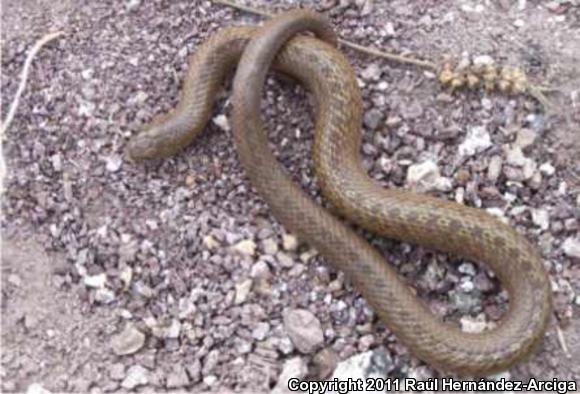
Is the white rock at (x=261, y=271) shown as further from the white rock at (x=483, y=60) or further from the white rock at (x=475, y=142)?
the white rock at (x=483, y=60)

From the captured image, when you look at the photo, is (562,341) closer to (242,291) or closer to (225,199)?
(242,291)

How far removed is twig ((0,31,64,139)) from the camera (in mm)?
6484

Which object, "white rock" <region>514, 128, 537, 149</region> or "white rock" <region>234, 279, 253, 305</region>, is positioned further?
"white rock" <region>514, 128, 537, 149</region>

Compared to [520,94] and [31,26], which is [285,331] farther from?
[31,26]

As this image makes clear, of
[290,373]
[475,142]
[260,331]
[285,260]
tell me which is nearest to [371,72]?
[475,142]

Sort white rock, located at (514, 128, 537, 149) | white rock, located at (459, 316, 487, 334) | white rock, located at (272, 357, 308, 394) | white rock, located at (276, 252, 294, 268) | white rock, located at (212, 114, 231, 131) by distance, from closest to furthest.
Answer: white rock, located at (272, 357, 308, 394), white rock, located at (459, 316, 487, 334), white rock, located at (276, 252, 294, 268), white rock, located at (514, 128, 537, 149), white rock, located at (212, 114, 231, 131)

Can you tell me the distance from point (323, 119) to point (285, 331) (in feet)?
4.18

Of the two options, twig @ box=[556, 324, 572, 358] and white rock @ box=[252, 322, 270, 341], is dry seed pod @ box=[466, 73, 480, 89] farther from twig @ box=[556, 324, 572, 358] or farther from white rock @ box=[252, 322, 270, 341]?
white rock @ box=[252, 322, 270, 341]

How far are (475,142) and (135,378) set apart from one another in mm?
2453

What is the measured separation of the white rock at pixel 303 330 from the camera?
587cm

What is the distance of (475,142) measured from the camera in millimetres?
6262

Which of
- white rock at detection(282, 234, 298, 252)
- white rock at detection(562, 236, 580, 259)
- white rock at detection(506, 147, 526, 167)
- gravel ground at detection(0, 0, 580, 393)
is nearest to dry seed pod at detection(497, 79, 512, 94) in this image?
gravel ground at detection(0, 0, 580, 393)

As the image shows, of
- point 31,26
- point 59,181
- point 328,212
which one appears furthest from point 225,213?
point 31,26

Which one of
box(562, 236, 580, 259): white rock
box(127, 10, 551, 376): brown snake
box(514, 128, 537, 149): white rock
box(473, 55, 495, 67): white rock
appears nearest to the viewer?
box(127, 10, 551, 376): brown snake
